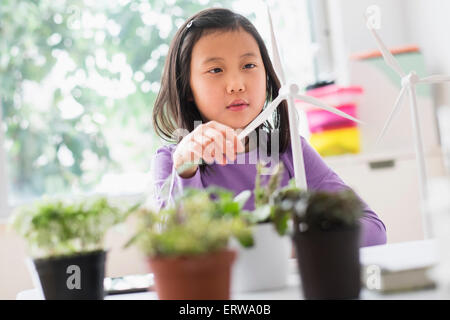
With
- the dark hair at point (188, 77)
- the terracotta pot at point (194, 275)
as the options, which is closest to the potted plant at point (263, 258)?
the terracotta pot at point (194, 275)

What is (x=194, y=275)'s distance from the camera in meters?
0.57

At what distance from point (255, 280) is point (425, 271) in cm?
20

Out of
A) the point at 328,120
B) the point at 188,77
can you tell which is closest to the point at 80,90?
the point at 328,120

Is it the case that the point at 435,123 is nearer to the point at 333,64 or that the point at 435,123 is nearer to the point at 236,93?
the point at 333,64

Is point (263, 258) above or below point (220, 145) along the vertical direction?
below

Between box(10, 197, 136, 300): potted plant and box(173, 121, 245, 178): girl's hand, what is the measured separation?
204 mm

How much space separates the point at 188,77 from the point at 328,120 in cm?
105

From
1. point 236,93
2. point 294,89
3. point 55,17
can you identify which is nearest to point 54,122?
point 55,17

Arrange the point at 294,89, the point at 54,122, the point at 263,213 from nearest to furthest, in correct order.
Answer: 1. the point at 263,213
2. the point at 294,89
3. the point at 54,122

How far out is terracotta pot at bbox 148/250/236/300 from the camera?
563 millimetres

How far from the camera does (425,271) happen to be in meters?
0.63

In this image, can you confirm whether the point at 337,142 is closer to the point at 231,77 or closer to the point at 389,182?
the point at 389,182

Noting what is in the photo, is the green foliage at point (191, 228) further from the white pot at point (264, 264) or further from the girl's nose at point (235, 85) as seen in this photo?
the girl's nose at point (235, 85)

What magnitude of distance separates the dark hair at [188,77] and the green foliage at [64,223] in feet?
2.88
